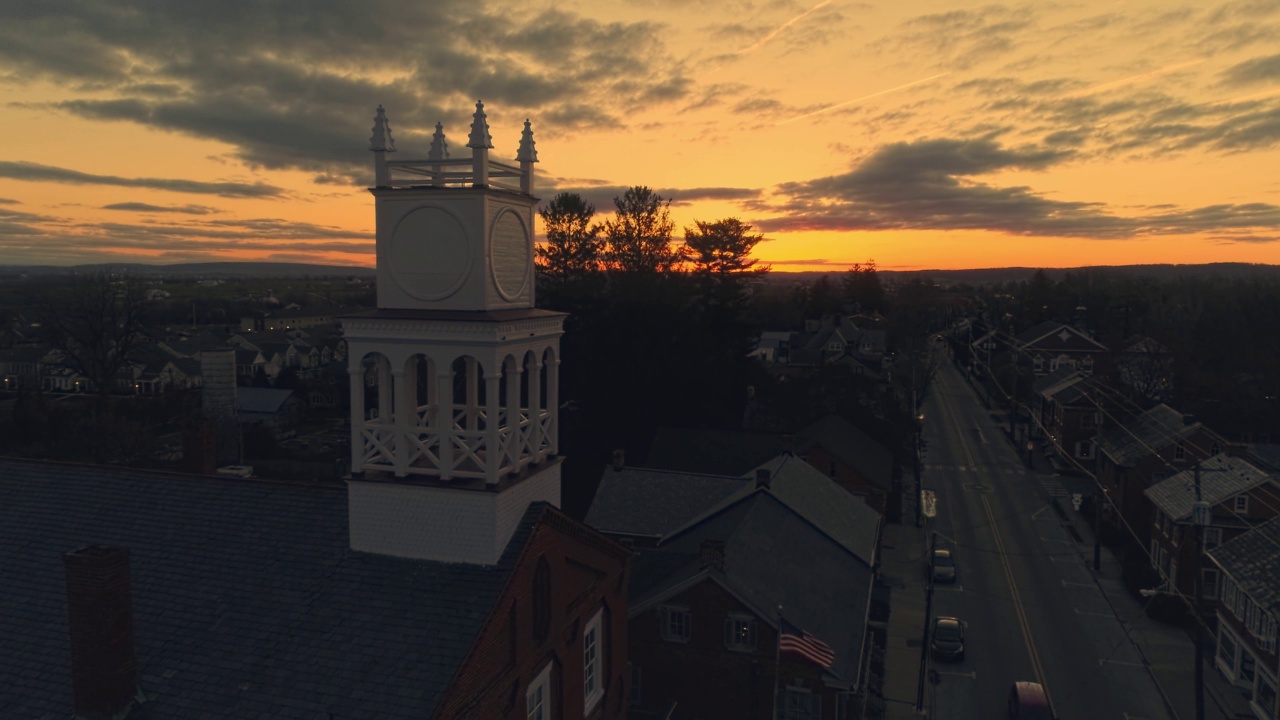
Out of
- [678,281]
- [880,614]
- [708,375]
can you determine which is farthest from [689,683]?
[678,281]

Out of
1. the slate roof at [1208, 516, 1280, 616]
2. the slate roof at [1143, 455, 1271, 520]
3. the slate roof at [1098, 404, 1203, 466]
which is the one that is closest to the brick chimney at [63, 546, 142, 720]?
the slate roof at [1208, 516, 1280, 616]

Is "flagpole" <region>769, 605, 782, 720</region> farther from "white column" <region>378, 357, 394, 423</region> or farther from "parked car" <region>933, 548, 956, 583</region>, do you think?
"parked car" <region>933, 548, 956, 583</region>

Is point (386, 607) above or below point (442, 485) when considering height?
below

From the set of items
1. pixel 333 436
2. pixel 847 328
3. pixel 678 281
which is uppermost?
pixel 678 281

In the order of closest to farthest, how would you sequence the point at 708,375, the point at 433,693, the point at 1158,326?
the point at 433,693 → the point at 708,375 → the point at 1158,326

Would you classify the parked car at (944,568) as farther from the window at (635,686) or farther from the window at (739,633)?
the window at (635,686)

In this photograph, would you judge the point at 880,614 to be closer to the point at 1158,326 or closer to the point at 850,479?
the point at 850,479

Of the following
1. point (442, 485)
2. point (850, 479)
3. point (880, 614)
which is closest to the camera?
point (442, 485)
